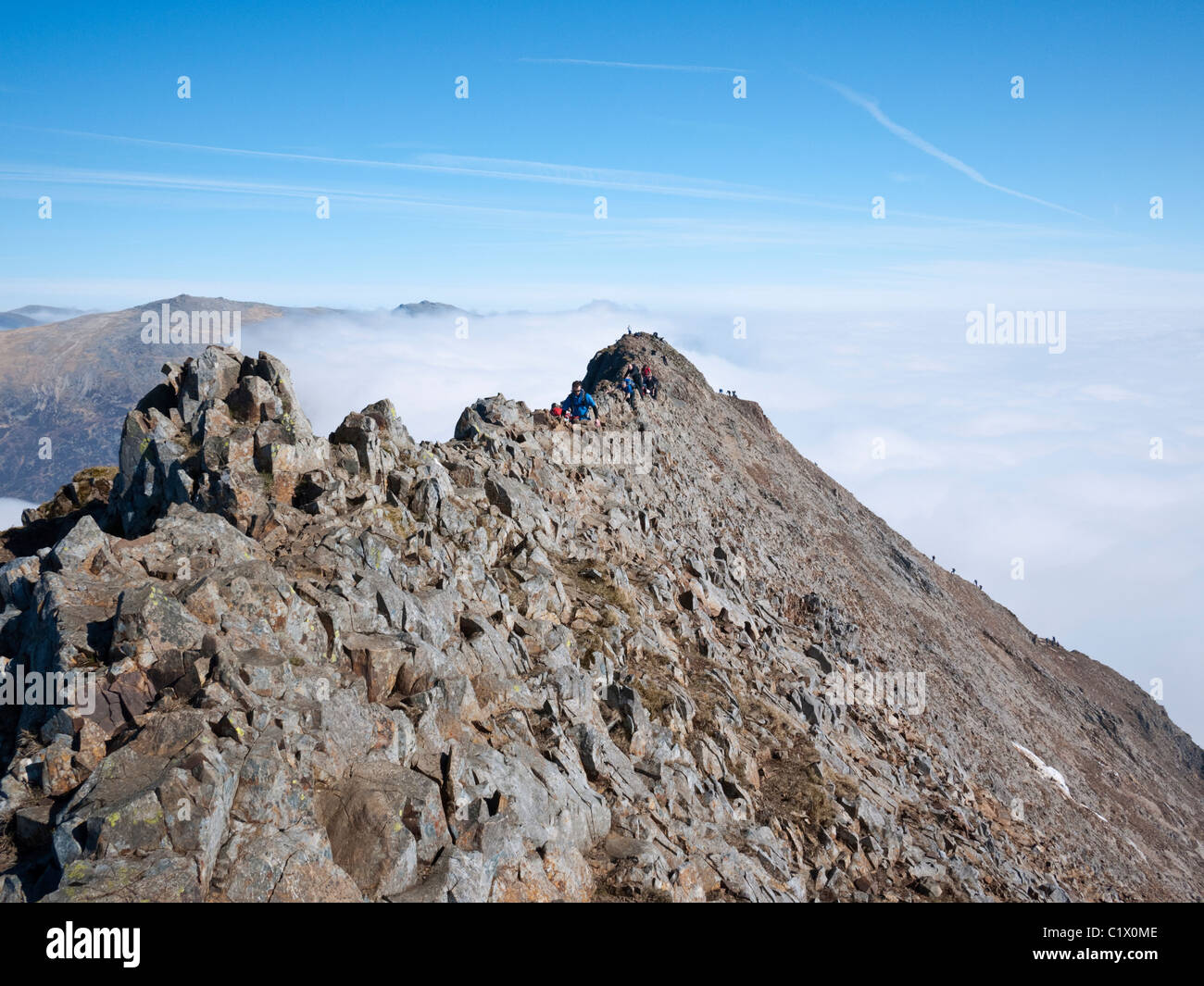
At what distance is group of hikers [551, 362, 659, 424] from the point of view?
158ft

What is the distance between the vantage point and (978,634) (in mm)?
72438

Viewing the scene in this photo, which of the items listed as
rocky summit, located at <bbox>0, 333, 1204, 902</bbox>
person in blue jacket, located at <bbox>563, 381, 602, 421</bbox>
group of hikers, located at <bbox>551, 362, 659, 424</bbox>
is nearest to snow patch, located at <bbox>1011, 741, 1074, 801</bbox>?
rocky summit, located at <bbox>0, 333, 1204, 902</bbox>

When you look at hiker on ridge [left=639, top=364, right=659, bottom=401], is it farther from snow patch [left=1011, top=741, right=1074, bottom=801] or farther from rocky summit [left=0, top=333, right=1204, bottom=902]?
snow patch [left=1011, top=741, right=1074, bottom=801]

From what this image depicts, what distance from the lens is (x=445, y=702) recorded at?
1808 centimetres

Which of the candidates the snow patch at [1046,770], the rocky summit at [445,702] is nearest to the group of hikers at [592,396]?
the rocky summit at [445,702]

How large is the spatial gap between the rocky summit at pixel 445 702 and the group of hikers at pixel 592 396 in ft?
6.51

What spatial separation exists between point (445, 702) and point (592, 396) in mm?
37904

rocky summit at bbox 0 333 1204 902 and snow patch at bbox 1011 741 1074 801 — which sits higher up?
rocky summit at bbox 0 333 1204 902

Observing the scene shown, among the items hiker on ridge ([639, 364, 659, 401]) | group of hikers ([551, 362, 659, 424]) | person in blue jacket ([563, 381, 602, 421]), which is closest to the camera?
group of hikers ([551, 362, 659, 424])

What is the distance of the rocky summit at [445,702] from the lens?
527 inches

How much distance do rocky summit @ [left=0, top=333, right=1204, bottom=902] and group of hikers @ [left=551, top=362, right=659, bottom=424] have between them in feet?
6.51
